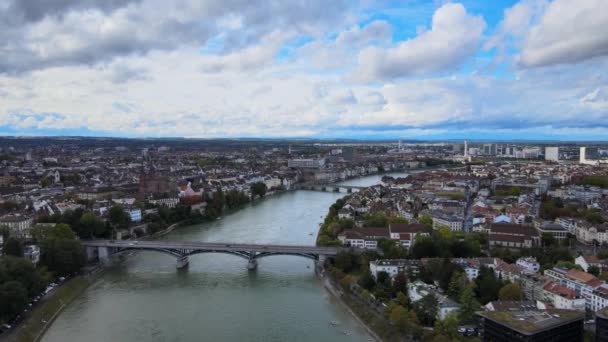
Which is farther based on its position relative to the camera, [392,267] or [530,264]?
[530,264]

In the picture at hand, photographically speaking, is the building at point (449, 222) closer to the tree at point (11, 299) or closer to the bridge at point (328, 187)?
the tree at point (11, 299)

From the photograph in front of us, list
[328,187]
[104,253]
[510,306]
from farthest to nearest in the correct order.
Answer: [328,187], [104,253], [510,306]

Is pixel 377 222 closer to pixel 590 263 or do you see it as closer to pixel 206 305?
pixel 590 263

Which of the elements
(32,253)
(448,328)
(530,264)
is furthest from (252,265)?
(530,264)

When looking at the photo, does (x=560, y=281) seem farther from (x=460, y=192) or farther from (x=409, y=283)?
(x=460, y=192)

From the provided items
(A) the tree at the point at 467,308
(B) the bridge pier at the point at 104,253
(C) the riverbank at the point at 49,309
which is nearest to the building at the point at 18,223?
(B) the bridge pier at the point at 104,253

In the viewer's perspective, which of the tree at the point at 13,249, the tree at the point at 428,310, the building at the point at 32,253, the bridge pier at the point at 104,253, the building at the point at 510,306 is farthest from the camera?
the bridge pier at the point at 104,253
